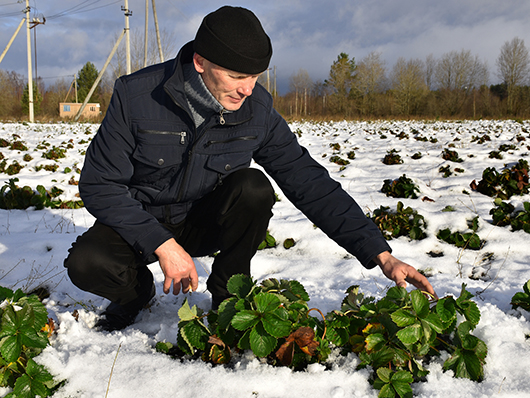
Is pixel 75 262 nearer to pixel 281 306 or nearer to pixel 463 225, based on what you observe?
pixel 281 306

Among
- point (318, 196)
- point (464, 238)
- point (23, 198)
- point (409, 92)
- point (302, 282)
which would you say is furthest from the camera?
point (409, 92)

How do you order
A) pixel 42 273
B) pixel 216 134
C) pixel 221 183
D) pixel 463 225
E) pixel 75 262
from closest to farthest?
pixel 75 262 → pixel 216 134 → pixel 221 183 → pixel 42 273 → pixel 463 225

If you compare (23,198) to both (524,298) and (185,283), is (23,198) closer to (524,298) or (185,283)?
(185,283)

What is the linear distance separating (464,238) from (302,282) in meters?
1.44

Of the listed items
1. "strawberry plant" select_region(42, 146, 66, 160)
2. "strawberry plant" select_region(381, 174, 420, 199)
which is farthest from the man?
"strawberry plant" select_region(42, 146, 66, 160)

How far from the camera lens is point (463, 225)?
3.26 metres

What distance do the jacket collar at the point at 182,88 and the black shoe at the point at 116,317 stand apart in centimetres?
103

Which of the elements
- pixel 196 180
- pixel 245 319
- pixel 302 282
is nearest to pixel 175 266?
pixel 245 319

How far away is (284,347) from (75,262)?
1.00 metres

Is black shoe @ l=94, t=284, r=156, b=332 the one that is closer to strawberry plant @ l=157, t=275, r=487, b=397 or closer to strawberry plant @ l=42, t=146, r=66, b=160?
strawberry plant @ l=157, t=275, r=487, b=397

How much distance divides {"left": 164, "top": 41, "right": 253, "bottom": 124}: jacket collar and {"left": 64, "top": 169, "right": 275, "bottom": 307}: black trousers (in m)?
0.28

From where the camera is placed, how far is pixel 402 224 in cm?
330

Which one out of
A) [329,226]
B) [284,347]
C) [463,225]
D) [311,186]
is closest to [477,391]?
[284,347]

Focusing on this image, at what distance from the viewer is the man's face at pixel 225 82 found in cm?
170
